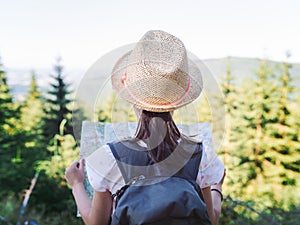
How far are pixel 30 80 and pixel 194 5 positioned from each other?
1033 centimetres

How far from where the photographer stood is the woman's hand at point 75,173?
81cm

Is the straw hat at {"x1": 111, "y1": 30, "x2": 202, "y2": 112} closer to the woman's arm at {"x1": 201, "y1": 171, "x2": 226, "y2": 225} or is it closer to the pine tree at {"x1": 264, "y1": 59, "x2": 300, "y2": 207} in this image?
the woman's arm at {"x1": 201, "y1": 171, "x2": 226, "y2": 225}

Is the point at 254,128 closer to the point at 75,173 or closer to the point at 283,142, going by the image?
the point at 283,142

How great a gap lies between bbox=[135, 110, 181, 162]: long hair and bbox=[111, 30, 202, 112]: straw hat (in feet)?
0.06

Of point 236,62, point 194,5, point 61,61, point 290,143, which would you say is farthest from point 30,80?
point 194,5

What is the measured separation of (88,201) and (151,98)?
274 millimetres

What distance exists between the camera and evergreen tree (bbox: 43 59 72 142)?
30.0ft

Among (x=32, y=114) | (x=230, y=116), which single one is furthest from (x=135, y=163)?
(x=32, y=114)

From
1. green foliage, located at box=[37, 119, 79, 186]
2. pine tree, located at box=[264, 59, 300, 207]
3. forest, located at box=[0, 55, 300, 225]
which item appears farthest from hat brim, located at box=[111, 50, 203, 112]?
pine tree, located at box=[264, 59, 300, 207]

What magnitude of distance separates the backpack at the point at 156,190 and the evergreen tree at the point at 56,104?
837cm

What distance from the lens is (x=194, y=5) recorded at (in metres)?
18.1

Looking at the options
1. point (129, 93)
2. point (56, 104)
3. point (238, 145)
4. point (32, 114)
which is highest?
point (129, 93)

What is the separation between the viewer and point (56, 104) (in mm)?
9492

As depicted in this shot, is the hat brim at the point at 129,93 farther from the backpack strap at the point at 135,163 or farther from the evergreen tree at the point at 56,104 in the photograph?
the evergreen tree at the point at 56,104
